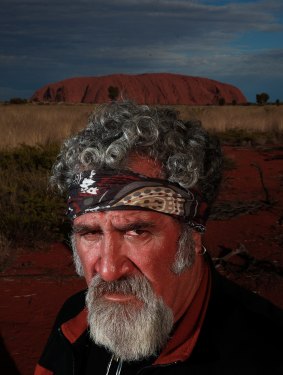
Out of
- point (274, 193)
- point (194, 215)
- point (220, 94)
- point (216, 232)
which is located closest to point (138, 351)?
point (194, 215)

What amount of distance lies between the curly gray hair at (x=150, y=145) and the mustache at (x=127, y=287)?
35 centimetres

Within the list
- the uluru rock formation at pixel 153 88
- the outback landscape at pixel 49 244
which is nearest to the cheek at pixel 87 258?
the outback landscape at pixel 49 244

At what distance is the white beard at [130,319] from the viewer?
1.83 m

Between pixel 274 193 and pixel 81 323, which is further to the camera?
pixel 274 193

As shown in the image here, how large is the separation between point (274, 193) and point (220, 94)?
126183mm

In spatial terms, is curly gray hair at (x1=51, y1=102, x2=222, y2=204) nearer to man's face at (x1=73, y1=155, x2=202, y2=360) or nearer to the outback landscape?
man's face at (x1=73, y1=155, x2=202, y2=360)

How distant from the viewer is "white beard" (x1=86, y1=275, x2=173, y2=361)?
1.83m

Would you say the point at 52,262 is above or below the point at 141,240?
below

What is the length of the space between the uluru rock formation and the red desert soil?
115m

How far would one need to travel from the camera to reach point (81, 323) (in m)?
2.06

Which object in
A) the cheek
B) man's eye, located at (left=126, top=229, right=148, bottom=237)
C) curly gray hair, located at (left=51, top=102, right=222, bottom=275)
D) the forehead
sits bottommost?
the cheek

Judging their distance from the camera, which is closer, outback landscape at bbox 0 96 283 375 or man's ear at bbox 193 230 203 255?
man's ear at bbox 193 230 203 255

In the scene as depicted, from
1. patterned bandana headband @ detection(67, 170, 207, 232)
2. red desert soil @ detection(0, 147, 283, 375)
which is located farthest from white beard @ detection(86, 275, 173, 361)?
red desert soil @ detection(0, 147, 283, 375)

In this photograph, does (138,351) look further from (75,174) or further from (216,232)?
(216,232)
